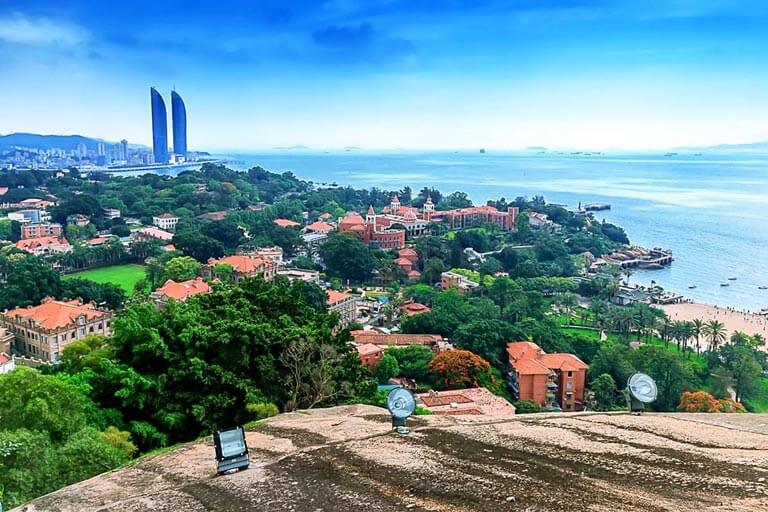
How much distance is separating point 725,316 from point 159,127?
9401cm

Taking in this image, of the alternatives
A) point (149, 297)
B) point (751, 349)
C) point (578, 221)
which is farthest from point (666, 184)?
point (149, 297)

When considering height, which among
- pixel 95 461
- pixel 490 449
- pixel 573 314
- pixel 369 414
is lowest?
pixel 573 314

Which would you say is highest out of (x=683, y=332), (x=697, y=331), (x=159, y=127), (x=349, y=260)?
(x=159, y=127)

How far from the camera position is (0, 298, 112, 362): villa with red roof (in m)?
17.3

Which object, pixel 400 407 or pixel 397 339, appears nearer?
pixel 400 407

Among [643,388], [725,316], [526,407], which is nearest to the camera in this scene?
[643,388]

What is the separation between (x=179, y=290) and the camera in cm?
2236

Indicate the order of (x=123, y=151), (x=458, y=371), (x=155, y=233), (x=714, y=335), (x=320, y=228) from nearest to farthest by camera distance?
1. (x=458, y=371)
2. (x=714, y=335)
3. (x=155, y=233)
4. (x=320, y=228)
5. (x=123, y=151)

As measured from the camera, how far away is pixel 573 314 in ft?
85.9

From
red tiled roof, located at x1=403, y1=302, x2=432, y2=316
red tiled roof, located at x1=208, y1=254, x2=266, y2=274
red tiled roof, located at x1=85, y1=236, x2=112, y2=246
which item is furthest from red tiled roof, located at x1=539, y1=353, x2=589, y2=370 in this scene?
red tiled roof, located at x1=85, y1=236, x2=112, y2=246

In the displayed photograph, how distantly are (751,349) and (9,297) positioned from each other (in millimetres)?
21687

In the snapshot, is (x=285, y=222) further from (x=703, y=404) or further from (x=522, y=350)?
(x=703, y=404)

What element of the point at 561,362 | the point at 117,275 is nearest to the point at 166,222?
the point at 117,275

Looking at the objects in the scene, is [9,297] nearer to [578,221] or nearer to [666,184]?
[578,221]
